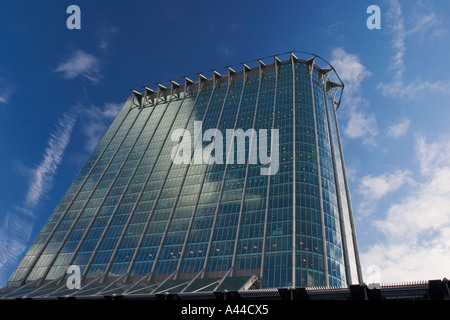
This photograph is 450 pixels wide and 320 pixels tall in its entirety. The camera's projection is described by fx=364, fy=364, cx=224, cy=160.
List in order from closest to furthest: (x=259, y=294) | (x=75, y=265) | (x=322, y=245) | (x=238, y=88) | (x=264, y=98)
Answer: (x=259, y=294)
(x=322, y=245)
(x=75, y=265)
(x=264, y=98)
(x=238, y=88)

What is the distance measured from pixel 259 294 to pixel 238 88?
10638 cm

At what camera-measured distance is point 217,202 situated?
9206 cm

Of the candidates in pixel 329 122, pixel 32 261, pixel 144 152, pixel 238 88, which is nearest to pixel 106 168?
pixel 144 152

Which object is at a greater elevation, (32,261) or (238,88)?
(238,88)

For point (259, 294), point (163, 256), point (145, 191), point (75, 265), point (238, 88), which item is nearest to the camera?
point (259, 294)

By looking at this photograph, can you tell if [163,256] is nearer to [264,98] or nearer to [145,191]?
[145,191]

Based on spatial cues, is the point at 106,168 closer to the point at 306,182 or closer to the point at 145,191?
the point at 145,191

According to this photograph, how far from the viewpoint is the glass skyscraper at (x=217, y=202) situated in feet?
247

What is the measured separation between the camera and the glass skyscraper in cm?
7519

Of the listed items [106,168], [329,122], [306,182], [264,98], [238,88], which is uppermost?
[238,88]

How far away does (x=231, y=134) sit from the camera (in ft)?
360

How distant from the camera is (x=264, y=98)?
118m

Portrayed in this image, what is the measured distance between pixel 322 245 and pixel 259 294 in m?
49.5

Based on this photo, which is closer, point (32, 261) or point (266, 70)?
point (32, 261)
